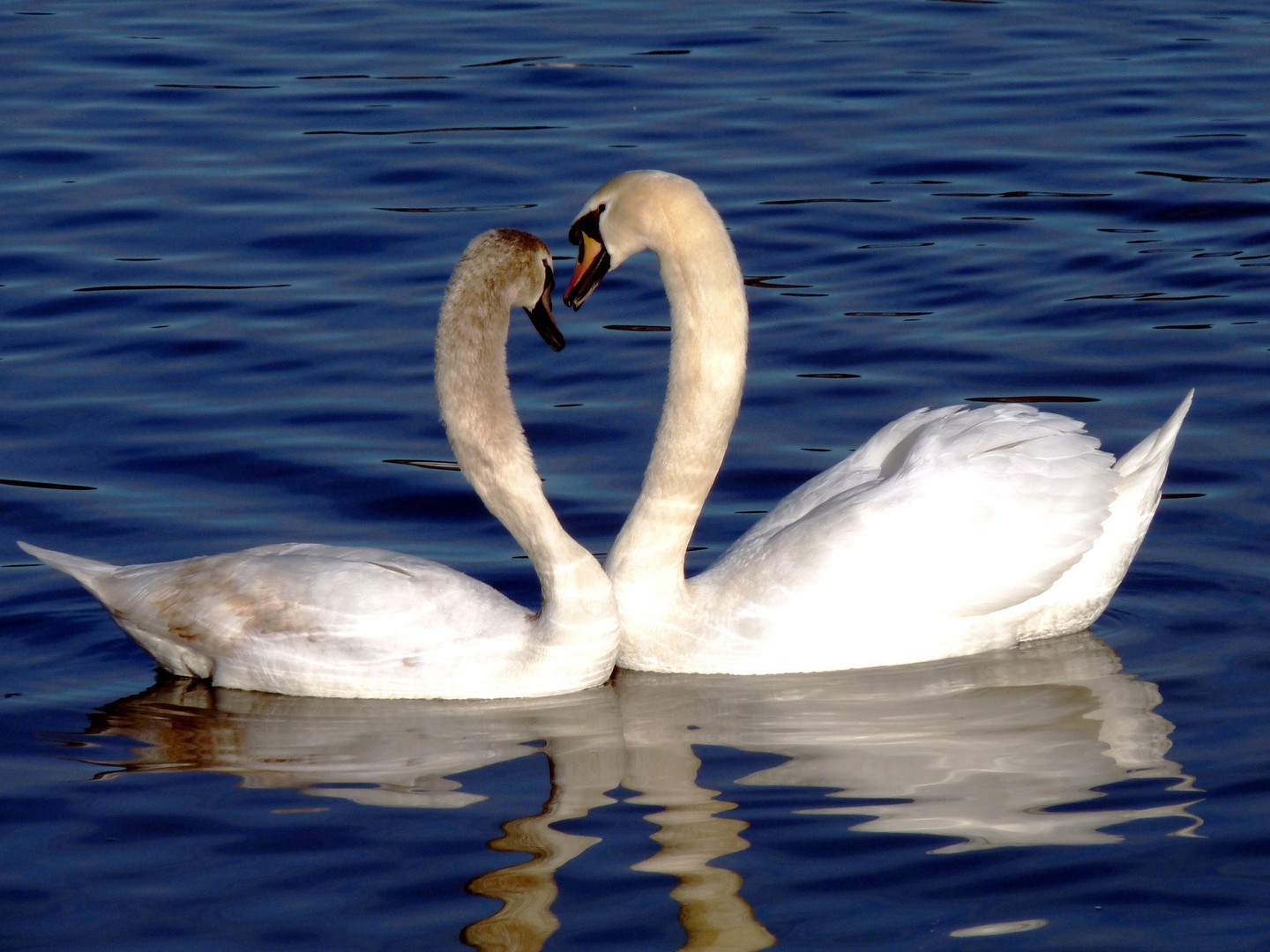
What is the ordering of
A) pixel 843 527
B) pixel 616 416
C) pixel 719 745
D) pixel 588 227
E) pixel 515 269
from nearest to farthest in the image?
pixel 719 745 → pixel 515 269 → pixel 843 527 → pixel 588 227 → pixel 616 416

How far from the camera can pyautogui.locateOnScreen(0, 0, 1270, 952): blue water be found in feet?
16.5

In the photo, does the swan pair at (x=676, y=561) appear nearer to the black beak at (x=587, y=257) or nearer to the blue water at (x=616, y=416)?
the black beak at (x=587, y=257)

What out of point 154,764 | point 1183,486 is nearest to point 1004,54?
point 1183,486

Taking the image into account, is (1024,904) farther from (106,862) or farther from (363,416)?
(363,416)

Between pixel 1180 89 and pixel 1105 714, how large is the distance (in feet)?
29.3

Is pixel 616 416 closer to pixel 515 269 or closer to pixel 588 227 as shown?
pixel 588 227

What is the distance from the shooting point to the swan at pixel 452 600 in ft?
20.3

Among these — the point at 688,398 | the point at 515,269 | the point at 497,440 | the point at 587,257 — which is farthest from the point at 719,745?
the point at 587,257

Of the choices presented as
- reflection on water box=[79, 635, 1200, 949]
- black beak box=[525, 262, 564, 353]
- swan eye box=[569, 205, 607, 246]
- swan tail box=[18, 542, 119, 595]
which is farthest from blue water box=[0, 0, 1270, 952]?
swan eye box=[569, 205, 607, 246]

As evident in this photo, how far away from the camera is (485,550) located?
24.8 ft

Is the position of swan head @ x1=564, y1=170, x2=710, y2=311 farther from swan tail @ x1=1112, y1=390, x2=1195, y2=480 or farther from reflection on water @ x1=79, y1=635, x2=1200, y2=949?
swan tail @ x1=1112, y1=390, x2=1195, y2=480

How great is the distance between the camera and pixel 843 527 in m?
6.49

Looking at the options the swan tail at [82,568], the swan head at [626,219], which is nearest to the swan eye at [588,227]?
the swan head at [626,219]

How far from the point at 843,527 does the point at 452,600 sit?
49.2 inches
